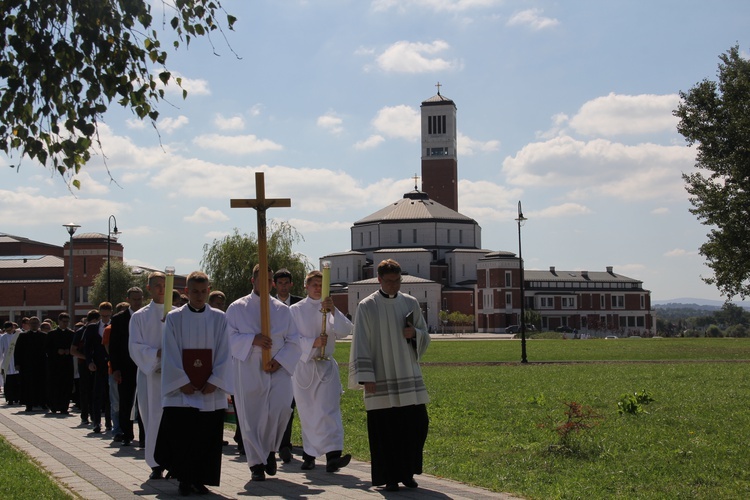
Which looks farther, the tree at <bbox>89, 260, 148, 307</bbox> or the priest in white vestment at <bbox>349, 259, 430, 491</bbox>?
the tree at <bbox>89, 260, 148, 307</bbox>

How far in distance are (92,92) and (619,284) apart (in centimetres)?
12187

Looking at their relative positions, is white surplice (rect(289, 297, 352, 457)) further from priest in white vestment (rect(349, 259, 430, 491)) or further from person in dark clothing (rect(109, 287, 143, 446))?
person in dark clothing (rect(109, 287, 143, 446))

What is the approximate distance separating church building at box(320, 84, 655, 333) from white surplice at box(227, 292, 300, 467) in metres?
95.0

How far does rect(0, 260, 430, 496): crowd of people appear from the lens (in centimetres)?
884

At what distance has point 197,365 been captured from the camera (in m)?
8.92

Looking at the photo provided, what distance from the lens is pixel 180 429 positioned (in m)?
8.79

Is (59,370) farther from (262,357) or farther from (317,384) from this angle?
(262,357)

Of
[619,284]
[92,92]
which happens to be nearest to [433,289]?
[619,284]

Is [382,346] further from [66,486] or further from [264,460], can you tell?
[66,486]

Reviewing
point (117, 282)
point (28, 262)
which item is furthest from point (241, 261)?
point (28, 262)

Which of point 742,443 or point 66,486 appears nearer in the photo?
point 66,486

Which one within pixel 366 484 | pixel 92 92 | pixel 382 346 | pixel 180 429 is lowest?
pixel 366 484

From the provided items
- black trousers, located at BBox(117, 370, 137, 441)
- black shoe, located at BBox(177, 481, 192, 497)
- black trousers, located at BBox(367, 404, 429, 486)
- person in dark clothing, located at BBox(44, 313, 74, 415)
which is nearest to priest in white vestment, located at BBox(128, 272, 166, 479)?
black shoe, located at BBox(177, 481, 192, 497)

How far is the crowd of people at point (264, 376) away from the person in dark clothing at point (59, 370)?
579 centimetres
